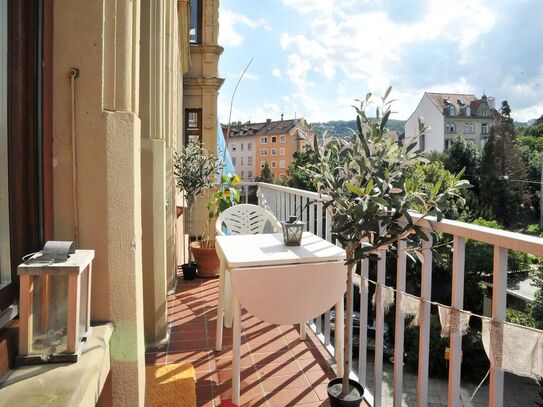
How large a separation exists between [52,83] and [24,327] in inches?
28.1

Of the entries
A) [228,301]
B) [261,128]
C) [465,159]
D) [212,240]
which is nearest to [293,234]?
[228,301]

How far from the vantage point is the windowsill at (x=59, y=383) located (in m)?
0.87

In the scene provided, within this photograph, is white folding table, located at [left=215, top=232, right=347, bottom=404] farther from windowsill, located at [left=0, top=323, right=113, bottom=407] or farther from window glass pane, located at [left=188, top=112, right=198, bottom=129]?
window glass pane, located at [left=188, top=112, right=198, bottom=129]

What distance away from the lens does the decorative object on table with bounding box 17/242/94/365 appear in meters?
0.99

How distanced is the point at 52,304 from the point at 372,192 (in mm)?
1128

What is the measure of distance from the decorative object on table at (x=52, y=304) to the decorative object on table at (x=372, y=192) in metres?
0.93

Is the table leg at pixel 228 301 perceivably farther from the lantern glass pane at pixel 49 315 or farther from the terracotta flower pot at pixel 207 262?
the lantern glass pane at pixel 49 315

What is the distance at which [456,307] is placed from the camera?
1364mm

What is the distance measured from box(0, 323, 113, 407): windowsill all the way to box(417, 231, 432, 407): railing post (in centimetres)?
115

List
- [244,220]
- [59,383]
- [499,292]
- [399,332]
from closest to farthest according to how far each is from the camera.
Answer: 1. [59,383]
2. [499,292]
3. [399,332]
4. [244,220]

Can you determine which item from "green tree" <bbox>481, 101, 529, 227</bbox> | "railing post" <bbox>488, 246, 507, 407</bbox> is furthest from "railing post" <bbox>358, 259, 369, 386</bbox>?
"green tree" <bbox>481, 101, 529, 227</bbox>

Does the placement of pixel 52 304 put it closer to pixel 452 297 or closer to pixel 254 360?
pixel 452 297

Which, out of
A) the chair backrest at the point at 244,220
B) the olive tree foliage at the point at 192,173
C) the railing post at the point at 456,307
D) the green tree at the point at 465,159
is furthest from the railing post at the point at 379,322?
the green tree at the point at 465,159

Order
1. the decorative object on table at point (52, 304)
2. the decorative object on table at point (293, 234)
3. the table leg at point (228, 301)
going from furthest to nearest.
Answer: the table leg at point (228, 301), the decorative object on table at point (293, 234), the decorative object on table at point (52, 304)
